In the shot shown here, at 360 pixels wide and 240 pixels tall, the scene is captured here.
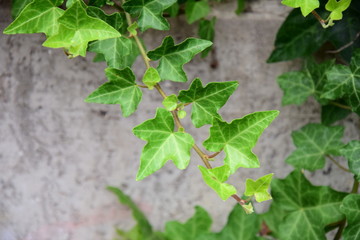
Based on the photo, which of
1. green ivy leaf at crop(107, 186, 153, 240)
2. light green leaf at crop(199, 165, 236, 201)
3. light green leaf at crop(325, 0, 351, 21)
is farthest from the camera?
green ivy leaf at crop(107, 186, 153, 240)

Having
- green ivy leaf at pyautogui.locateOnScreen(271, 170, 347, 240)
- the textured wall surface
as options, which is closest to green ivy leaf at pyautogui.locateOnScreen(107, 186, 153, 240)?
the textured wall surface

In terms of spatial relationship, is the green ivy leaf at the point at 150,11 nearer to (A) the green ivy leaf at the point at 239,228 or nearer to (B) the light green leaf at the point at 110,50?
(B) the light green leaf at the point at 110,50

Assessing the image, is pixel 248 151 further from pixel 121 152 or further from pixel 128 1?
pixel 121 152

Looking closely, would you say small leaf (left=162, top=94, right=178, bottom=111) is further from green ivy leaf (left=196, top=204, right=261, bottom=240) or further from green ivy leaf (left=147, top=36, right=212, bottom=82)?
green ivy leaf (left=196, top=204, right=261, bottom=240)

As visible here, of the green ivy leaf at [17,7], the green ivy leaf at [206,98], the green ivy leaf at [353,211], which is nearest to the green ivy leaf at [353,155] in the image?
the green ivy leaf at [353,211]

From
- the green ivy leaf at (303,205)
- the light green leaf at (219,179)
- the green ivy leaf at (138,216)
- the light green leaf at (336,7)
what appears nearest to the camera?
the light green leaf at (219,179)

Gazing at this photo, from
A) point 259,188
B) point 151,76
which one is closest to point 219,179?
point 259,188
